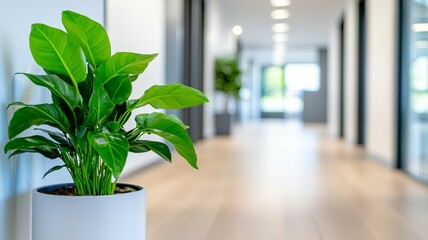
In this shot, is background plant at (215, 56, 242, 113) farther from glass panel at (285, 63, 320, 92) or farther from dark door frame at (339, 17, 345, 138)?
glass panel at (285, 63, 320, 92)

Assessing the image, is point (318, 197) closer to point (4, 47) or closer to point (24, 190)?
point (24, 190)

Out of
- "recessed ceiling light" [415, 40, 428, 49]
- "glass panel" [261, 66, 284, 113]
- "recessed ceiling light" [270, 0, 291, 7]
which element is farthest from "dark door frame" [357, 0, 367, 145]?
"glass panel" [261, 66, 284, 113]

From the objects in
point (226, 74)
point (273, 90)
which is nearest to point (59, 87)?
point (226, 74)

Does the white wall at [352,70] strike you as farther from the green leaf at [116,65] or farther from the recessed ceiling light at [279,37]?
the green leaf at [116,65]

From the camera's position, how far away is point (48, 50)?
5.28 ft

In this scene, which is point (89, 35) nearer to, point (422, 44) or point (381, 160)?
point (422, 44)

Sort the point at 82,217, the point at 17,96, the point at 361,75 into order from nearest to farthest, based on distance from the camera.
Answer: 1. the point at 82,217
2. the point at 17,96
3. the point at 361,75

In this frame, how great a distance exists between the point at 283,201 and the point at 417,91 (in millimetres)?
1855

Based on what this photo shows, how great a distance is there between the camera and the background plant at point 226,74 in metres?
9.88

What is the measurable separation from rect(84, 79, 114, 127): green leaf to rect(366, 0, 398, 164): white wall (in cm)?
401

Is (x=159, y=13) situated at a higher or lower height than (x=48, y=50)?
higher

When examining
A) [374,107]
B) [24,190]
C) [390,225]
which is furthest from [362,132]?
[24,190]

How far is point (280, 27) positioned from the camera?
12.4 metres

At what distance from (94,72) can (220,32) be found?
9.30 metres
